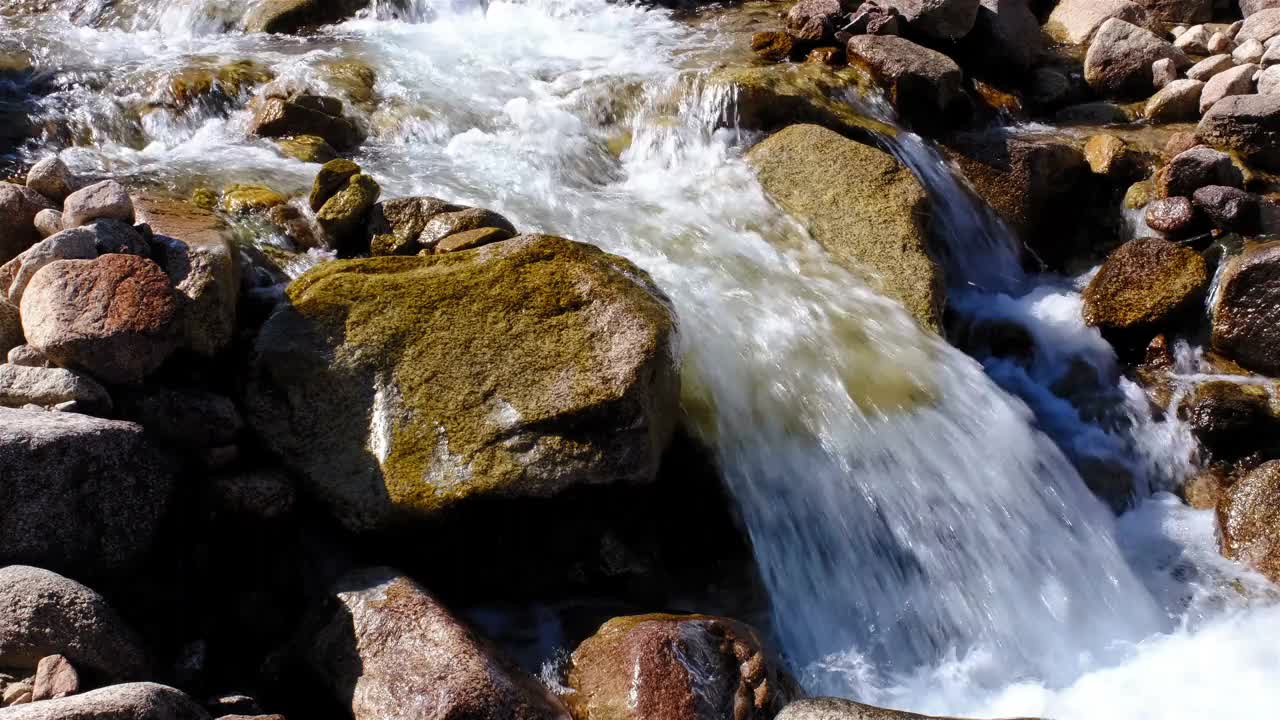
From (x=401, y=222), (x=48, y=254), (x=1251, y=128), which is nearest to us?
(x=48, y=254)

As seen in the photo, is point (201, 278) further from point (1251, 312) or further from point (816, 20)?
point (816, 20)

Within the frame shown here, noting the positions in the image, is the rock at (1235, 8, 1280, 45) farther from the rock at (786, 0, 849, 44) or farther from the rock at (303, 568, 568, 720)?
the rock at (303, 568, 568, 720)

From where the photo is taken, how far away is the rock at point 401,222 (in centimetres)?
654

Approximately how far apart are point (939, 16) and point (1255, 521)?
21.3 feet

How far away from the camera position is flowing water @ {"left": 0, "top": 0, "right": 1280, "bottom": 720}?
220 inches

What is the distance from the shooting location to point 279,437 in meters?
4.99

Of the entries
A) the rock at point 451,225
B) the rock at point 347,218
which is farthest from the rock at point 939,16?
the rock at point 347,218

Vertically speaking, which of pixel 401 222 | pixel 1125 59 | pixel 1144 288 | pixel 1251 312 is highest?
pixel 1125 59

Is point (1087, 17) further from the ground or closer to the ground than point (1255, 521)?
further from the ground

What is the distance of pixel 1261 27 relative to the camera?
11430mm

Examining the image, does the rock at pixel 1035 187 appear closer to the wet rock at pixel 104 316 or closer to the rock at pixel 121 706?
the wet rock at pixel 104 316

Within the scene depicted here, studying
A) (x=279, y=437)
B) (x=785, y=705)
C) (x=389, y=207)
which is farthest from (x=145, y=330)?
(x=785, y=705)

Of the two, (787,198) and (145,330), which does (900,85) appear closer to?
(787,198)

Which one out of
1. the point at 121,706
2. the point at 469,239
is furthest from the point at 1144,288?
the point at 121,706
